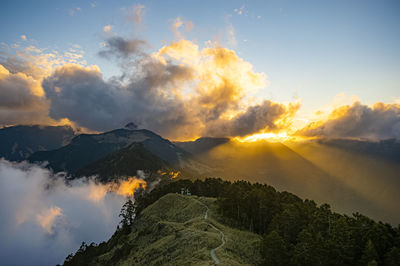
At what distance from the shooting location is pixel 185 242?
196 ft

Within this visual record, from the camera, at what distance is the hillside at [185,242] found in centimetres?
5099

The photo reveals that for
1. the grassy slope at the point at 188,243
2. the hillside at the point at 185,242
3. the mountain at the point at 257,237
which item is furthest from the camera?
the hillside at the point at 185,242

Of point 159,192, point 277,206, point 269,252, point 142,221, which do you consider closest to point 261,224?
point 277,206

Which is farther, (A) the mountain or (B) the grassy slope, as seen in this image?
(B) the grassy slope

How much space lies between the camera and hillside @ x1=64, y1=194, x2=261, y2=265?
51.0 meters

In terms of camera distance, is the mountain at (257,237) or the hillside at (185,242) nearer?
the mountain at (257,237)

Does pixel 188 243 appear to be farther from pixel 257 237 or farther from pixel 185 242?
pixel 257 237

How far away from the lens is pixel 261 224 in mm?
83750

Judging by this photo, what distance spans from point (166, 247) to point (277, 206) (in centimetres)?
4138

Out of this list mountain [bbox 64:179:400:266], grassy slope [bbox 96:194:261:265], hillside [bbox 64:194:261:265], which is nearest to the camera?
mountain [bbox 64:179:400:266]

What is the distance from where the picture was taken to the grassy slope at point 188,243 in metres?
50.3

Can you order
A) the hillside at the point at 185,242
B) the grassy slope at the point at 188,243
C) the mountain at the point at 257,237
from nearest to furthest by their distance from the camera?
1. the mountain at the point at 257,237
2. the grassy slope at the point at 188,243
3. the hillside at the point at 185,242

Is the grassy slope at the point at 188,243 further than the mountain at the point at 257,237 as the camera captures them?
Yes

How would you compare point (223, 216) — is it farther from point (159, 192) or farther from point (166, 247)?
point (159, 192)
